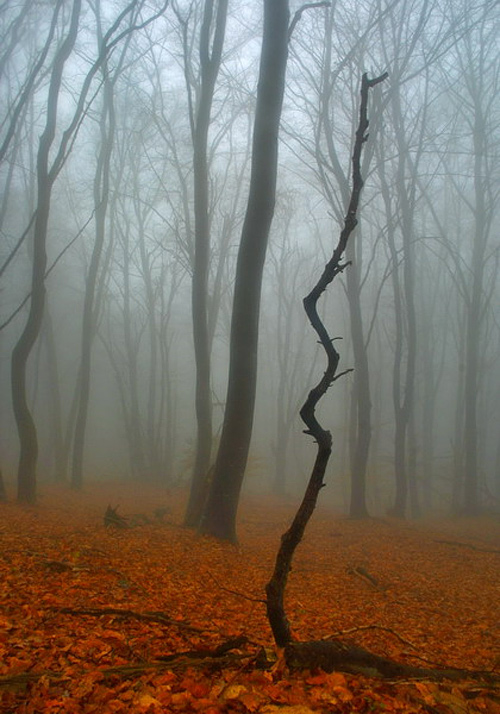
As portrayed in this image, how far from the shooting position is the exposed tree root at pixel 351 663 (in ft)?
7.07

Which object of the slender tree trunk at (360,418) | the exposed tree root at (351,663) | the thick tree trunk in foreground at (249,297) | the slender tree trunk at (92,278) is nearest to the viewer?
the exposed tree root at (351,663)

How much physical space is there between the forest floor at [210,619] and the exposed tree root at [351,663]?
0.08 meters

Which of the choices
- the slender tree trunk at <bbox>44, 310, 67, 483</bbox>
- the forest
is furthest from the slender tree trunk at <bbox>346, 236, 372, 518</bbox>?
the slender tree trunk at <bbox>44, 310, 67, 483</bbox>

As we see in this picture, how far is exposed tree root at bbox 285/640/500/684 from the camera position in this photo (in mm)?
2154

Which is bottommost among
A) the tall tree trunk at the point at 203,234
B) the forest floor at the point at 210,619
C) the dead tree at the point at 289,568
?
the forest floor at the point at 210,619

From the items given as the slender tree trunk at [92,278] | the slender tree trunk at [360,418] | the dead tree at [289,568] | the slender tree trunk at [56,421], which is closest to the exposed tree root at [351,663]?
the dead tree at [289,568]

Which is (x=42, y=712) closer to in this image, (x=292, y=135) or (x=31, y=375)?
(x=292, y=135)

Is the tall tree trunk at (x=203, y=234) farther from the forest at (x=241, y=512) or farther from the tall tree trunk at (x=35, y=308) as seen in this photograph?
the tall tree trunk at (x=35, y=308)

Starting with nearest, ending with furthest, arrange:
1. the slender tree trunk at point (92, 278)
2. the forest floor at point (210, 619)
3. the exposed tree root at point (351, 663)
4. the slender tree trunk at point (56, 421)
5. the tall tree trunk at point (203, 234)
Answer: the forest floor at point (210, 619), the exposed tree root at point (351, 663), the tall tree trunk at point (203, 234), the slender tree trunk at point (92, 278), the slender tree trunk at point (56, 421)

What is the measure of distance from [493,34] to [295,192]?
7.74 m

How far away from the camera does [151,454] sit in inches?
779

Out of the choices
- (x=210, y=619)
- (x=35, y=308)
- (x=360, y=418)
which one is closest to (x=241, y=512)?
(x=360, y=418)

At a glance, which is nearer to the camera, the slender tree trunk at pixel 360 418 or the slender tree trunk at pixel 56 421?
the slender tree trunk at pixel 360 418

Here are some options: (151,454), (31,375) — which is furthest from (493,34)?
(31,375)
